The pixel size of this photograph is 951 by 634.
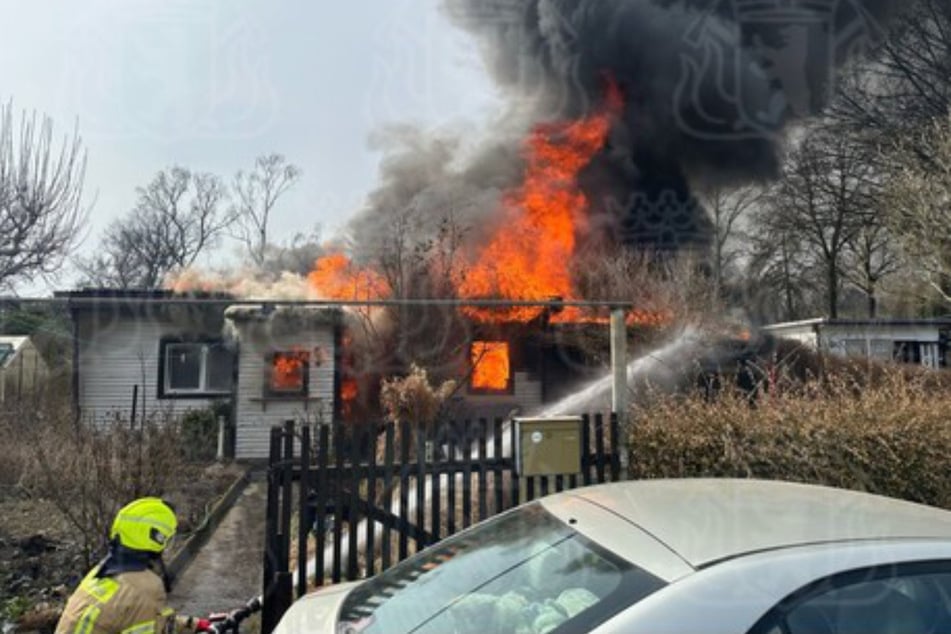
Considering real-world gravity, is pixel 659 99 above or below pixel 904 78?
above

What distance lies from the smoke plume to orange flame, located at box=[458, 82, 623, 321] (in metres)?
0.53

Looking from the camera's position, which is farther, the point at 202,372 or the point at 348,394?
the point at 202,372

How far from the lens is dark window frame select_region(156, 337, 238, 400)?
563 inches

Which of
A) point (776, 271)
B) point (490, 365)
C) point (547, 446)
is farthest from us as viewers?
point (776, 271)

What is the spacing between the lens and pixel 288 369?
14.2m

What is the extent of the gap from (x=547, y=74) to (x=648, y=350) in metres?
13.6

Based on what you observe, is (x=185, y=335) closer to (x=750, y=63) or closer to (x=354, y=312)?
(x=354, y=312)

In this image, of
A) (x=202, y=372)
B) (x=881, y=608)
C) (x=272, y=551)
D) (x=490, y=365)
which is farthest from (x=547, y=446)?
(x=202, y=372)

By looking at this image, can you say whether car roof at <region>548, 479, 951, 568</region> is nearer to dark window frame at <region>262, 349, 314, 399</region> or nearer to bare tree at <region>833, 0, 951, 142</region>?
dark window frame at <region>262, 349, 314, 399</region>

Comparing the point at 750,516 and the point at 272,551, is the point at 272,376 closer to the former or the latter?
the point at 272,551

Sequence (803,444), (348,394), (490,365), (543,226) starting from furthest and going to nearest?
(543,226) → (490,365) → (348,394) → (803,444)

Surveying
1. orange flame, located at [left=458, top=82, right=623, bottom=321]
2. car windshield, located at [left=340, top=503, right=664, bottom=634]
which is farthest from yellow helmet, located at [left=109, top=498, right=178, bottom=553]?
orange flame, located at [left=458, top=82, right=623, bottom=321]

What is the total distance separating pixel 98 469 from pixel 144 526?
2986mm

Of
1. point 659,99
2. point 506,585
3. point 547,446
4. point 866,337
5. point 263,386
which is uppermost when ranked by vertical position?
point 659,99
